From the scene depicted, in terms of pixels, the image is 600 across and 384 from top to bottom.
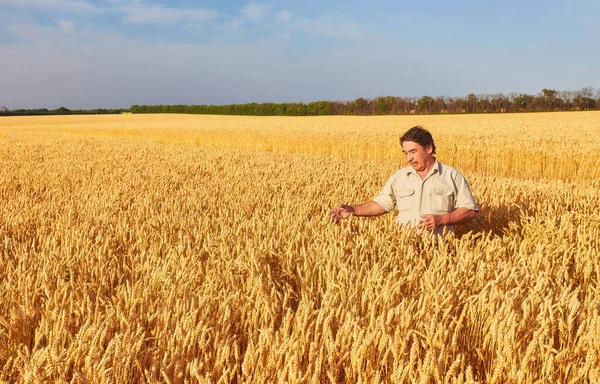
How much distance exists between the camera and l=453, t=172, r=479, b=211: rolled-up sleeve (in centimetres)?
394

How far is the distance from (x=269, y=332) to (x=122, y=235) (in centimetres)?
231

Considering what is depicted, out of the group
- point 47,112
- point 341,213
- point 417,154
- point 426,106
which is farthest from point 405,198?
point 47,112

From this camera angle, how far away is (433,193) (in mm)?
4035

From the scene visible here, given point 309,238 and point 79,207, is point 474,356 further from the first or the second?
point 79,207

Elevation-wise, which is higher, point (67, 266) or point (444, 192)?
point (444, 192)

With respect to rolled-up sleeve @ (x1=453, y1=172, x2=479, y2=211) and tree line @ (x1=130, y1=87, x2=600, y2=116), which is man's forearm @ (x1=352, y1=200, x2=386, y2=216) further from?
tree line @ (x1=130, y1=87, x2=600, y2=116)

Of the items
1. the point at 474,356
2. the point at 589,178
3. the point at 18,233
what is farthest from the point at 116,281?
the point at 589,178

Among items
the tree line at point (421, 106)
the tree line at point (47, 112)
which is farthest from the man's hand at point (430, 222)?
the tree line at point (47, 112)

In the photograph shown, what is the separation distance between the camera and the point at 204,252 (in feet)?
10.8

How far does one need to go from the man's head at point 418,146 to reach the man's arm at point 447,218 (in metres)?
0.48

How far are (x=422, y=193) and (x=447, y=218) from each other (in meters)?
0.38

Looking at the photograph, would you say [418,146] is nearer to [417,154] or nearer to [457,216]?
[417,154]

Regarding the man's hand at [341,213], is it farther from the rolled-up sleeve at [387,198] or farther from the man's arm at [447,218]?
the man's arm at [447,218]

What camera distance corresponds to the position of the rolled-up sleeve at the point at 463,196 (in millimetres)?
3936
